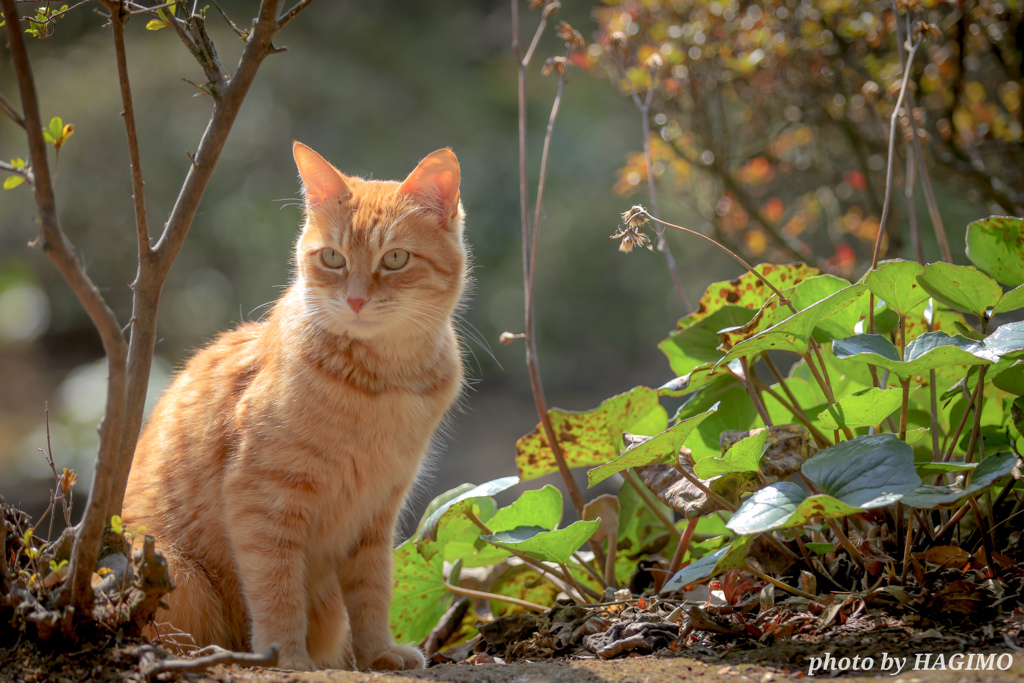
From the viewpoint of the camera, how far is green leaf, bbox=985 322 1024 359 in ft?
3.49

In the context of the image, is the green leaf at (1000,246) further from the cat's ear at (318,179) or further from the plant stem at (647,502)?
the cat's ear at (318,179)

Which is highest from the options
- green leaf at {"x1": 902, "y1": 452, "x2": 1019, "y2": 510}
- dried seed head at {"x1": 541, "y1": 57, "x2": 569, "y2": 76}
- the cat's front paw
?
dried seed head at {"x1": 541, "y1": 57, "x2": 569, "y2": 76}

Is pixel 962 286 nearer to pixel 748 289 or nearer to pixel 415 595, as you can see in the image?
pixel 748 289

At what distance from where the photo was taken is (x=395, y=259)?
1624 mm

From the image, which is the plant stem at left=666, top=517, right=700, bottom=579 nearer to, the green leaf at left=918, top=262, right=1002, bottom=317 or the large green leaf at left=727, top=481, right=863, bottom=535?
the large green leaf at left=727, top=481, right=863, bottom=535

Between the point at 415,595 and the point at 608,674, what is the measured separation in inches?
28.1

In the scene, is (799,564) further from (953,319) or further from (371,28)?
(371,28)

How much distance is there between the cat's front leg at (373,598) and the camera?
4.81 feet

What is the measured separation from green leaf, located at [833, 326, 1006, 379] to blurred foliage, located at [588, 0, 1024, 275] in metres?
0.85

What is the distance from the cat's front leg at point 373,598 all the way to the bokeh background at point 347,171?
2670 mm

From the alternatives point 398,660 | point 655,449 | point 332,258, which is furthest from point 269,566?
point 655,449

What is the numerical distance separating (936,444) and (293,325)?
4.20ft

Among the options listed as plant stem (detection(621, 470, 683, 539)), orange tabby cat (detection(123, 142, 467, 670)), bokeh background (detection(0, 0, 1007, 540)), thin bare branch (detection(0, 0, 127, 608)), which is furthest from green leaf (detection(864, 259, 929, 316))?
bokeh background (detection(0, 0, 1007, 540))

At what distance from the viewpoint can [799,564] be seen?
4.66 feet
